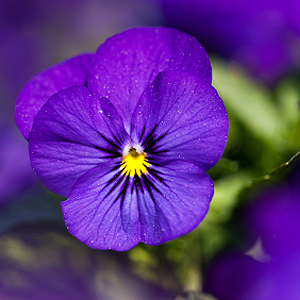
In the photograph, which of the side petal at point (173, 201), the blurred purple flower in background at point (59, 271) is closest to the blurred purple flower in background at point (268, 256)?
the blurred purple flower in background at point (59, 271)

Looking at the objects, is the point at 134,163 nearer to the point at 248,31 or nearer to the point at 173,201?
the point at 173,201

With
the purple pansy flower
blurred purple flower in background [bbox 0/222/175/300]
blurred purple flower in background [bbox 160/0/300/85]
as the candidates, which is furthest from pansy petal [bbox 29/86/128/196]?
blurred purple flower in background [bbox 160/0/300/85]

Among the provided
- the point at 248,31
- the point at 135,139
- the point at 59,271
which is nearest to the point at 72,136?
the point at 135,139

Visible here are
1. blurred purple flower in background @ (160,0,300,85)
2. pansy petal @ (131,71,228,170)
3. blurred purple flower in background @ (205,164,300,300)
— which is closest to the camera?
pansy petal @ (131,71,228,170)

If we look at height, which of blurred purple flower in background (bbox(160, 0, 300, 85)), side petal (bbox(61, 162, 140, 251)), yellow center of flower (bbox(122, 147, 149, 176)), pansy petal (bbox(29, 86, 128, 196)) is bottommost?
side petal (bbox(61, 162, 140, 251))

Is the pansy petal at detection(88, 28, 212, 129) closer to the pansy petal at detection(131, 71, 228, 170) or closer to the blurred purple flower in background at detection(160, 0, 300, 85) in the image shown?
the pansy petal at detection(131, 71, 228, 170)

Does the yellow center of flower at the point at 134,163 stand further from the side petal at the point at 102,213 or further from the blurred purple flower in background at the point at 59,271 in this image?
the blurred purple flower in background at the point at 59,271

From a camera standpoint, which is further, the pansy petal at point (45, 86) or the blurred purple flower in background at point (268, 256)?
the blurred purple flower in background at point (268, 256)

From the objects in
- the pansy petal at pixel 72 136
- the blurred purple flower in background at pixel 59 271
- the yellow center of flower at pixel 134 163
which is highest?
the pansy petal at pixel 72 136
